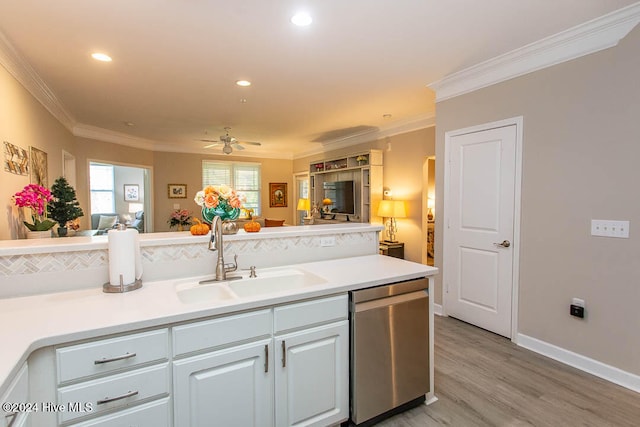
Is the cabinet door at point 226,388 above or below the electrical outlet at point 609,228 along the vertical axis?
below

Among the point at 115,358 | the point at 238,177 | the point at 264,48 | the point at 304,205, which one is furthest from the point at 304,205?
the point at 115,358

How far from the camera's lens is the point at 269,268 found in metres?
2.11

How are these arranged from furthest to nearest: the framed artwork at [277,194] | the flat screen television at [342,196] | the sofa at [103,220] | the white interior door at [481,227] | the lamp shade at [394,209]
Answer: the framed artwork at [277,194] → the sofa at [103,220] → the flat screen television at [342,196] → the lamp shade at [394,209] → the white interior door at [481,227]

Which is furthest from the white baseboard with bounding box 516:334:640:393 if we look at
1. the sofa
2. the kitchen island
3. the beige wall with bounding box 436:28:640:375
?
the sofa

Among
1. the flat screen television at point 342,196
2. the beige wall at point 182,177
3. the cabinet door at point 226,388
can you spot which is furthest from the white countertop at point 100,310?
the beige wall at point 182,177

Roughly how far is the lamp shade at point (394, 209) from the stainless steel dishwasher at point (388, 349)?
2894 mm

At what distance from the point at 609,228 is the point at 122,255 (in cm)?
320

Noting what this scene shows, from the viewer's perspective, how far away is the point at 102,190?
859 cm

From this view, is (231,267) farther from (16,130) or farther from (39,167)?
(39,167)

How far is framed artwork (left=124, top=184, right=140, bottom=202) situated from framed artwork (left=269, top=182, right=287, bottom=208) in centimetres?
403

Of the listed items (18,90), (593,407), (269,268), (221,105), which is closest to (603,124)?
(593,407)

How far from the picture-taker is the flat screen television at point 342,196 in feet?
19.3

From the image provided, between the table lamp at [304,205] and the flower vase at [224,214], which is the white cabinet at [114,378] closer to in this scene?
the flower vase at [224,214]

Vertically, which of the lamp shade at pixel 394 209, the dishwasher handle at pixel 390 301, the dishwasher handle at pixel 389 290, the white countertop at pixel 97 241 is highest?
the lamp shade at pixel 394 209
